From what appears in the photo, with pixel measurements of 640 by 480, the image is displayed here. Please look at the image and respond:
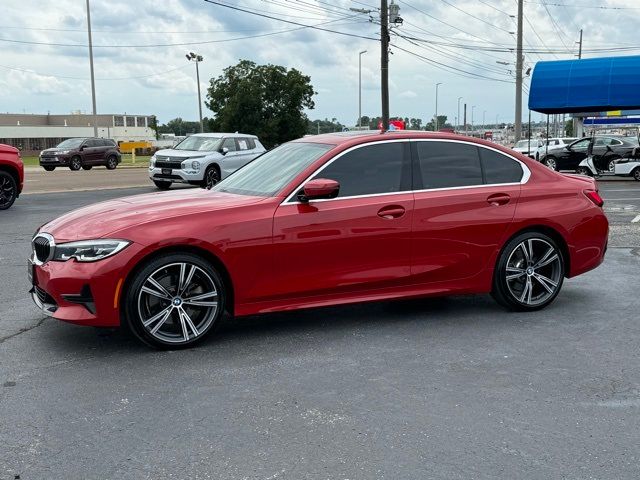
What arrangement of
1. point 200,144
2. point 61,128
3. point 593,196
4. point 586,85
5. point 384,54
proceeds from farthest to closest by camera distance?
point 61,128 < point 384,54 < point 586,85 < point 200,144 < point 593,196

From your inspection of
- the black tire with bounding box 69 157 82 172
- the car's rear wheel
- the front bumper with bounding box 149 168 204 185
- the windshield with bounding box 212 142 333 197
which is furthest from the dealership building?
the windshield with bounding box 212 142 333 197

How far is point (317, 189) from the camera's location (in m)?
5.50

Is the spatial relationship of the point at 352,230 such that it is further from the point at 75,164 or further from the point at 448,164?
the point at 75,164

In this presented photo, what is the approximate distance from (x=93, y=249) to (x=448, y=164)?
9.94 feet

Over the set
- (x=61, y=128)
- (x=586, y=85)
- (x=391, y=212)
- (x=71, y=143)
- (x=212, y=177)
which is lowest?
(x=212, y=177)

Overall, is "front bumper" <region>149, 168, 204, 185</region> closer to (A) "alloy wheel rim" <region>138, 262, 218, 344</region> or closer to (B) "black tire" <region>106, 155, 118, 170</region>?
(A) "alloy wheel rim" <region>138, 262, 218, 344</region>

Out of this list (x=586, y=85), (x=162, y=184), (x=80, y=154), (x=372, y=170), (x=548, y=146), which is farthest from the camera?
(x=80, y=154)

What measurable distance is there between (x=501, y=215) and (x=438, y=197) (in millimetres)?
620

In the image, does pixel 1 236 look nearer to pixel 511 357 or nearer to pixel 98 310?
pixel 98 310

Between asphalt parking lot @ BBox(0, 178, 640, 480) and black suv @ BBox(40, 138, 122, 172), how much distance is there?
2919 cm

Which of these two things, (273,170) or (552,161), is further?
(552,161)

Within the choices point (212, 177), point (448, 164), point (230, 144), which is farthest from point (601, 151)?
point (448, 164)

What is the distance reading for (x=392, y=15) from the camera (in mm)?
32156

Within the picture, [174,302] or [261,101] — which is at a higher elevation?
[261,101]
